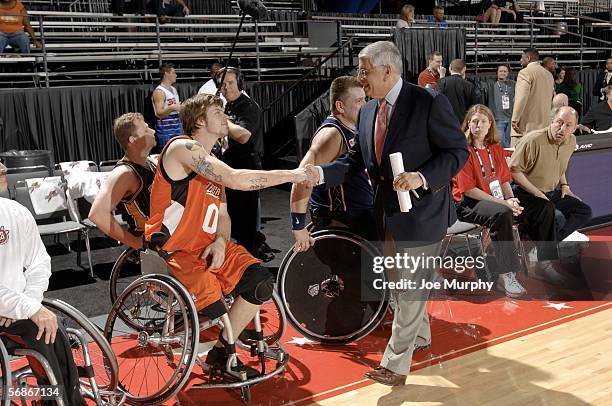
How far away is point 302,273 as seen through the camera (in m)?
3.91

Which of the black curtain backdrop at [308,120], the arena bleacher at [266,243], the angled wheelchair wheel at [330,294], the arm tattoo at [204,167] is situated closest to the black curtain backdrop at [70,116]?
the arena bleacher at [266,243]

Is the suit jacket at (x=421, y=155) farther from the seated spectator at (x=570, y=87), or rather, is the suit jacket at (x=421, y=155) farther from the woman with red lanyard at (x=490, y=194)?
the seated spectator at (x=570, y=87)

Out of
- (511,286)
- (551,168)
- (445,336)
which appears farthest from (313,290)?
(551,168)

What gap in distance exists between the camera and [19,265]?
2.69 m

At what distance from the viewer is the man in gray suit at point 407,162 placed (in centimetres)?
328

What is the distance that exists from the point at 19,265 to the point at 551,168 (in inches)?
152

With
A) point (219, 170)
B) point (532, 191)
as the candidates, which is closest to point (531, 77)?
point (532, 191)

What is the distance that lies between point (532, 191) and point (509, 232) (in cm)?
52

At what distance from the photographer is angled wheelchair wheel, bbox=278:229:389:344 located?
3.88 meters

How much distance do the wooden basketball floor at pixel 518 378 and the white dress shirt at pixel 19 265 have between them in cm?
139

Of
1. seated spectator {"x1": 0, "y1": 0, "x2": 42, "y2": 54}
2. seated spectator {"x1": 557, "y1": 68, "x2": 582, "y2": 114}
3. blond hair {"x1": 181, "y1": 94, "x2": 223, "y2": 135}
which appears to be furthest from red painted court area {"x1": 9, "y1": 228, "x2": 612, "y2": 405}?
seated spectator {"x1": 557, "y1": 68, "x2": 582, "y2": 114}

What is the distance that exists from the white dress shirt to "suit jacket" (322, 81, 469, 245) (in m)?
1.58

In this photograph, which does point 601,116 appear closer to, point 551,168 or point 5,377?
point 551,168

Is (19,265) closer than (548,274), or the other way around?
(19,265)
